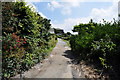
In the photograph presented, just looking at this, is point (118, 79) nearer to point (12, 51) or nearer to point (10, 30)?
point (12, 51)

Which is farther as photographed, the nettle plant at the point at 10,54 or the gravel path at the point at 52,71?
the gravel path at the point at 52,71

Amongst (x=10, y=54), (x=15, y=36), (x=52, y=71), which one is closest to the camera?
(x=10, y=54)

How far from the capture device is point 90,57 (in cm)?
630

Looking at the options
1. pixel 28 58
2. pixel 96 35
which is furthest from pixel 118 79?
pixel 28 58

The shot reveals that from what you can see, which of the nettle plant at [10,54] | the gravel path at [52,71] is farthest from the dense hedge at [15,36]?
the gravel path at [52,71]

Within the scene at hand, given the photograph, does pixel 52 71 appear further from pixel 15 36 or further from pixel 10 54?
pixel 15 36

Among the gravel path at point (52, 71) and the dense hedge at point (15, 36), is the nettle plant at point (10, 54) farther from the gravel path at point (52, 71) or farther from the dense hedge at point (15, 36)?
the gravel path at point (52, 71)

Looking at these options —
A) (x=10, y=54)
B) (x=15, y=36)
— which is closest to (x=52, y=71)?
(x=10, y=54)

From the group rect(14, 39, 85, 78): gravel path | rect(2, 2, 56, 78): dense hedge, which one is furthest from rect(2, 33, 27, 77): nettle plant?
rect(14, 39, 85, 78): gravel path

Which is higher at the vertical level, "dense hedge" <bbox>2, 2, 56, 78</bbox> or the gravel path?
"dense hedge" <bbox>2, 2, 56, 78</bbox>

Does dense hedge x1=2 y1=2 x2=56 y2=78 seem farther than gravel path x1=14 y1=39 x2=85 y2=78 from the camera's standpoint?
No

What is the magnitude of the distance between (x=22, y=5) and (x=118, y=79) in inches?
220

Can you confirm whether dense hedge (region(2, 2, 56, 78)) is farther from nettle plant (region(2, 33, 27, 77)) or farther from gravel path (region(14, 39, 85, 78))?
gravel path (region(14, 39, 85, 78))

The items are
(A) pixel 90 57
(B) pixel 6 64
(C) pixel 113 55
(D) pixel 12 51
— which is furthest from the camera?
(A) pixel 90 57
